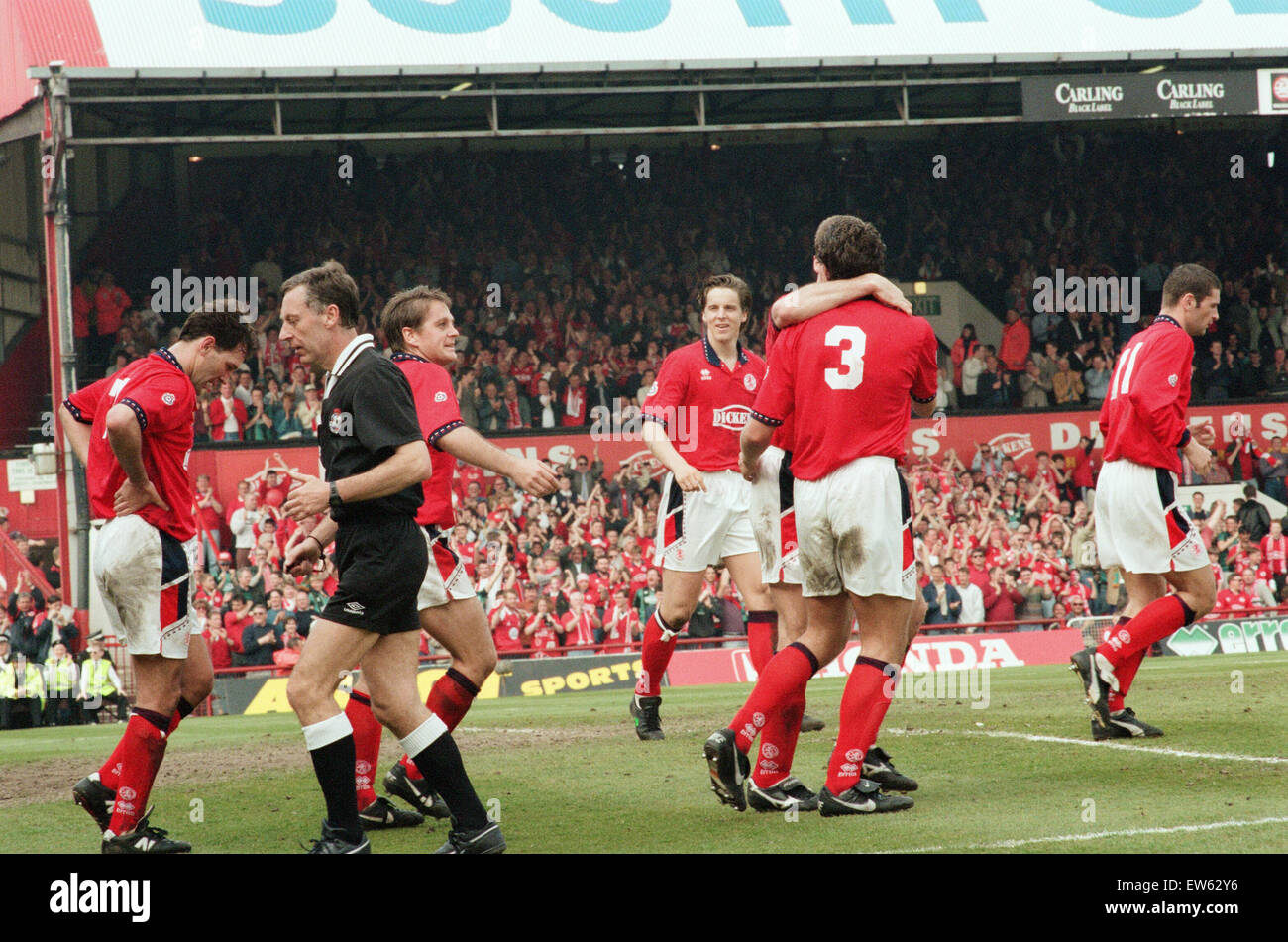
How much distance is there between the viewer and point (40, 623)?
1677 centimetres

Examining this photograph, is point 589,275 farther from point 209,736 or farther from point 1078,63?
point 209,736

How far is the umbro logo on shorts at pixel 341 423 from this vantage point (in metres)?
5.39

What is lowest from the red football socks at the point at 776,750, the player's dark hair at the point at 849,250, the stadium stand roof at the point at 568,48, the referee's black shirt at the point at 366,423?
the red football socks at the point at 776,750

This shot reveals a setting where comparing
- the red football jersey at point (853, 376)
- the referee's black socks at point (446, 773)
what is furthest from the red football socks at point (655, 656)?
the referee's black socks at point (446, 773)

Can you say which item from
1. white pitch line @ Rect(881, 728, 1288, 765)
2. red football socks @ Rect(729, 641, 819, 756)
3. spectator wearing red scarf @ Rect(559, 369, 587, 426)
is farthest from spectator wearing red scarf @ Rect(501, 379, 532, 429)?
red football socks @ Rect(729, 641, 819, 756)

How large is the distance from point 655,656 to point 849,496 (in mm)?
3511

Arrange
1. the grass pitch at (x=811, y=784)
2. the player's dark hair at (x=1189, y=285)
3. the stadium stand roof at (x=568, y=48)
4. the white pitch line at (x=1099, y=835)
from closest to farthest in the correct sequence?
1. the white pitch line at (x=1099, y=835)
2. the grass pitch at (x=811, y=784)
3. the player's dark hair at (x=1189, y=285)
4. the stadium stand roof at (x=568, y=48)

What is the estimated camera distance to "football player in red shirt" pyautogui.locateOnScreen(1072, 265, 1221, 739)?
788 centimetres

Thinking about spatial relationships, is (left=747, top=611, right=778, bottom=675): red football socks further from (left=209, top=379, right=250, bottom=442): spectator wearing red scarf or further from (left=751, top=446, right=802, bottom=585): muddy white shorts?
(left=209, top=379, right=250, bottom=442): spectator wearing red scarf

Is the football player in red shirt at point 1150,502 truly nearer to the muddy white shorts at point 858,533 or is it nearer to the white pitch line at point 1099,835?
the white pitch line at point 1099,835

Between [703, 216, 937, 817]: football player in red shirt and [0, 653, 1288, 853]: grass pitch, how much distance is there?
13.9 inches

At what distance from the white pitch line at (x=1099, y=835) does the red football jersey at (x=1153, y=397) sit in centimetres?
288

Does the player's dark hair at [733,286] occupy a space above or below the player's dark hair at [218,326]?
above

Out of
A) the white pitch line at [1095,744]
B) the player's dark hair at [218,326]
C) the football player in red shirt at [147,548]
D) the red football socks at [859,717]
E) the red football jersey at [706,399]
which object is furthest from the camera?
the red football jersey at [706,399]
